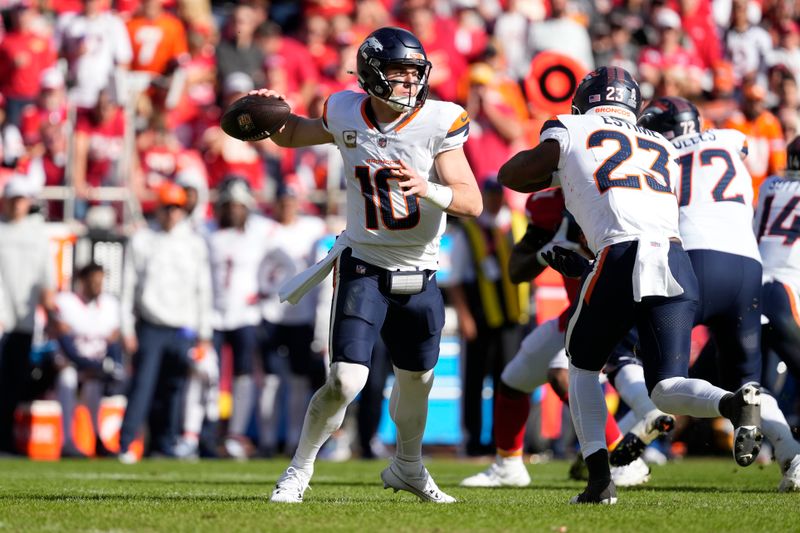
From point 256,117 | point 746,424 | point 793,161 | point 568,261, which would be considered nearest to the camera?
point 746,424

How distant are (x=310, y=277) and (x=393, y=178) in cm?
59

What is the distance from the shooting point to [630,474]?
7.56 metres

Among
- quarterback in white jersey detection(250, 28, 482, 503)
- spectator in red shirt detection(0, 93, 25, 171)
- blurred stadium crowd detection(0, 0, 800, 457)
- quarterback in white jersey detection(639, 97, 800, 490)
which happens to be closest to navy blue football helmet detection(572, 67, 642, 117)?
quarterback in white jersey detection(250, 28, 482, 503)

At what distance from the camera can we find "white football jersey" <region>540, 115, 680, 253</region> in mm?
5746

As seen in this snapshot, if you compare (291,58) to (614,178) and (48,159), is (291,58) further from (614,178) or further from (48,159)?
(614,178)

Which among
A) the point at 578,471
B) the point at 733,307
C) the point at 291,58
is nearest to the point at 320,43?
the point at 291,58

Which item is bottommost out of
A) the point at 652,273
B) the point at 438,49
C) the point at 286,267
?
the point at 286,267

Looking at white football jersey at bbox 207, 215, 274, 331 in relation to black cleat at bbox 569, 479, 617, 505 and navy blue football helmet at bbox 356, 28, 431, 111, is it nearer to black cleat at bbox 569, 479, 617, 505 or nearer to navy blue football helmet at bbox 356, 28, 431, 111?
navy blue football helmet at bbox 356, 28, 431, 111

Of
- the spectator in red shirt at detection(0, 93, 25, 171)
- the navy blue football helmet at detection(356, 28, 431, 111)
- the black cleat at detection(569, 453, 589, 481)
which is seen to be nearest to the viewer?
the navy blue football helmet at detection(356, 28, 431, 111)

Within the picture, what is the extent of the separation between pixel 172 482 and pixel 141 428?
3172 mm

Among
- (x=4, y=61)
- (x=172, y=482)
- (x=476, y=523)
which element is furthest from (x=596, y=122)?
(x=4, y=61)

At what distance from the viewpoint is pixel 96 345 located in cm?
1128

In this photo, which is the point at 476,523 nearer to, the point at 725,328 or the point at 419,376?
the point at 419,376

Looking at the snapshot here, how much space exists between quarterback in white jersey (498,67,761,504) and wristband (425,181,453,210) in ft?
1.56
